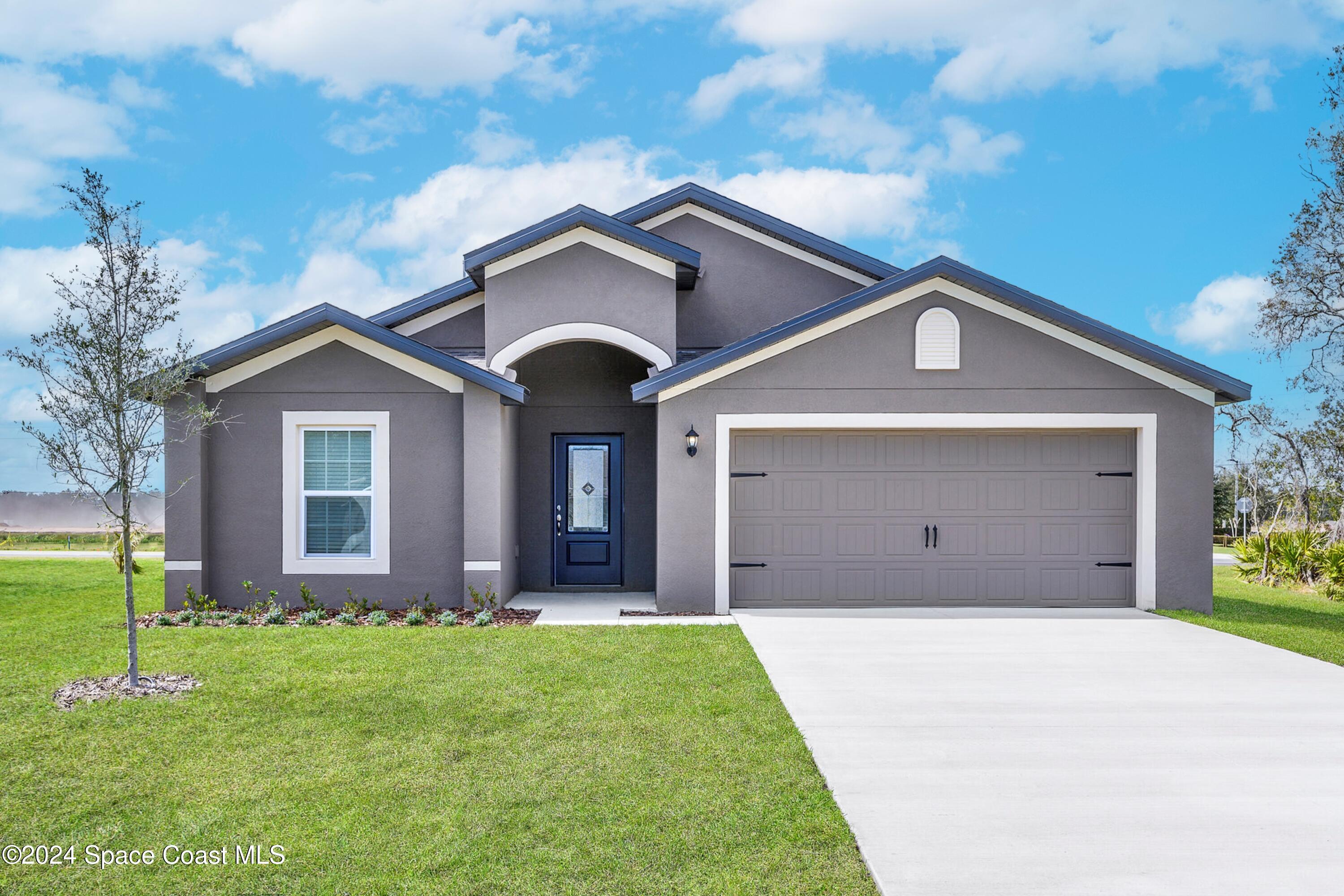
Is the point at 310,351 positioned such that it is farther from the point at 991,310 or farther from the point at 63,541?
the point at 63,541

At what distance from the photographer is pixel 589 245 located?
11.5 metres

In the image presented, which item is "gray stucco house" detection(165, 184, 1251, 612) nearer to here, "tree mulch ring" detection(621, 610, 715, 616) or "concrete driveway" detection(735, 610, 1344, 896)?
"tree mulch ring" detection(621, 610, 715, 616)

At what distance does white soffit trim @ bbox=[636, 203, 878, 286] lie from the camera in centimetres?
1360

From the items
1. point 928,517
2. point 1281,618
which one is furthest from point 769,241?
point 1281,618

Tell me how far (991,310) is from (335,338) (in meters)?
8.29

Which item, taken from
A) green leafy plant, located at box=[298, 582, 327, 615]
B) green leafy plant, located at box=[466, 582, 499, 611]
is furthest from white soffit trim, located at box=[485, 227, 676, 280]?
green leafy plant, located at box=[298, 582, 327, 615]

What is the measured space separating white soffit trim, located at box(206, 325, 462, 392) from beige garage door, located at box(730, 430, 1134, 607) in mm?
3933

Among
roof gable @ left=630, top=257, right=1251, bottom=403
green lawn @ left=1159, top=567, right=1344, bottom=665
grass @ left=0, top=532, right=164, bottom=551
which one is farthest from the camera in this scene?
grass @ left=0, top=532, right=164, bottom=551

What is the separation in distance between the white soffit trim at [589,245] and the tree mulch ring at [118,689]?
6224 millimetres

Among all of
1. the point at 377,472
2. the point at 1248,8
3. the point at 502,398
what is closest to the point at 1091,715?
the point at 502,398

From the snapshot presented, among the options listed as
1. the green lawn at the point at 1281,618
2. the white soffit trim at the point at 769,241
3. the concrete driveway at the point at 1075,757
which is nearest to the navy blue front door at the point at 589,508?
the white soffit trim at the point at 769,241

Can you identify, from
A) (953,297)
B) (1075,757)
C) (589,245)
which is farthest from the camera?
(589,245)

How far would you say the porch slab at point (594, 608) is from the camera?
10062mm

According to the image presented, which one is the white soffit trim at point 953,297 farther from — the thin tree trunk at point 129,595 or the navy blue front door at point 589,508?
the thin tree trunk at point 129,595
